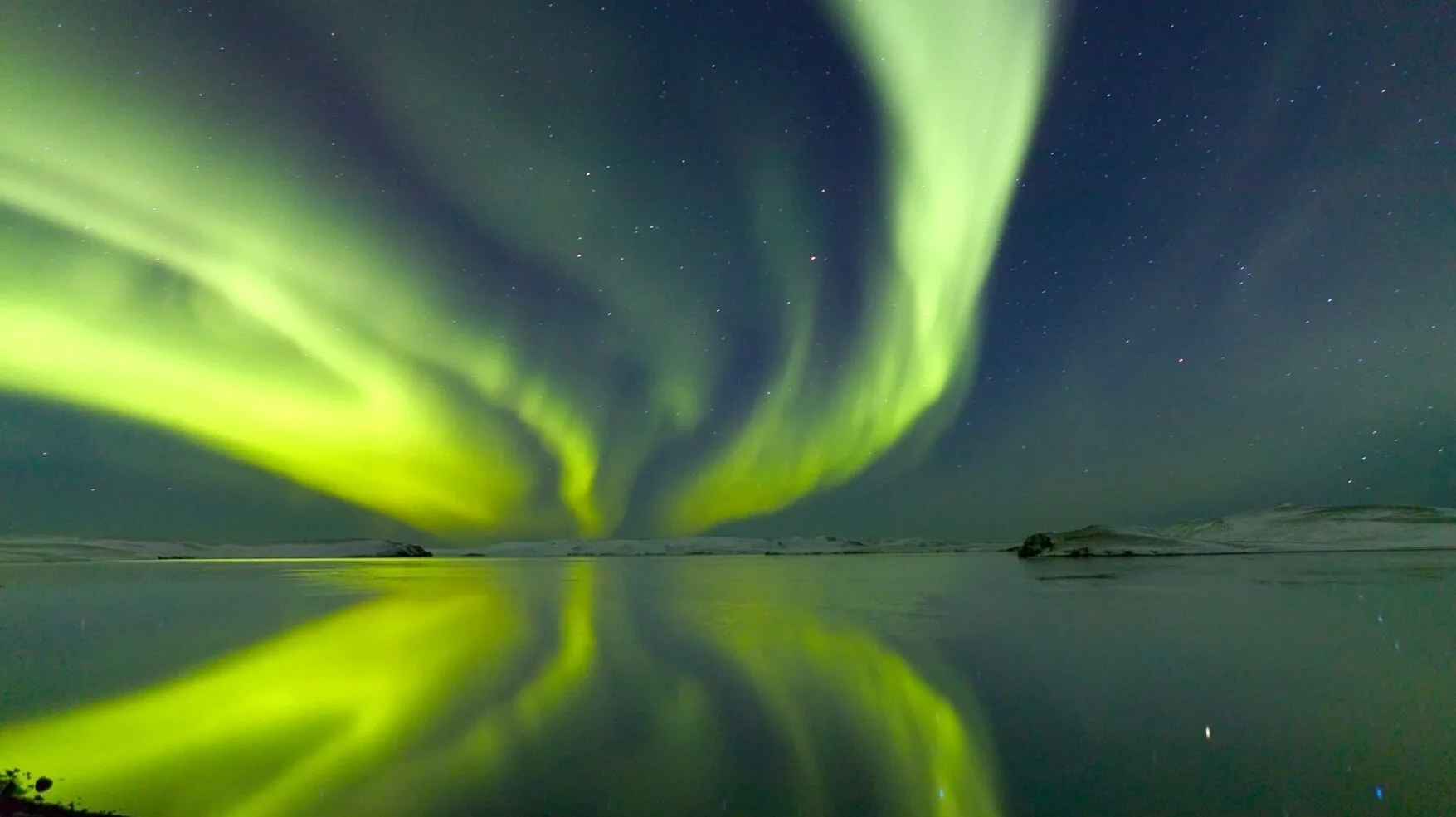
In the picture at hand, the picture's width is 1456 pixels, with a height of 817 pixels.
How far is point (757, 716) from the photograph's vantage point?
486 inches

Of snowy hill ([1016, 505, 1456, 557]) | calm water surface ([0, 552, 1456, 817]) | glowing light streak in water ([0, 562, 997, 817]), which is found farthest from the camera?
snowy hill ([1016, 505, 1456, 557])

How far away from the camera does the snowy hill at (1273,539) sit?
123 metres

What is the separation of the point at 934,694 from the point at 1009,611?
17575 mm

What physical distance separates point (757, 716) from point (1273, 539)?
222987 mm

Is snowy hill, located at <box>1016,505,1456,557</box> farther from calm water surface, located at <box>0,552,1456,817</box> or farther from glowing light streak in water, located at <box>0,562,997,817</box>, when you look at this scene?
glowing light streak in water, located at <box>0,562,997,817</box>

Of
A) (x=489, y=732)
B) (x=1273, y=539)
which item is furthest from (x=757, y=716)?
(x=1273, y=539)

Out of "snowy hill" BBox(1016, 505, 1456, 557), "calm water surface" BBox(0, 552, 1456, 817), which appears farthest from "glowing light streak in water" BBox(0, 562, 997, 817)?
"snowy hill" BBox(1016, 505, 1456, 557)

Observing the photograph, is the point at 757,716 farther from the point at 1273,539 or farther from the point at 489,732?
the point at 1273,539

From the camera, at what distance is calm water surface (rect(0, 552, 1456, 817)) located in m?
8.76

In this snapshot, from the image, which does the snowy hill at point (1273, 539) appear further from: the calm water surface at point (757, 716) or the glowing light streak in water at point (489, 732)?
the glowing light streak in water at point (489, 732)

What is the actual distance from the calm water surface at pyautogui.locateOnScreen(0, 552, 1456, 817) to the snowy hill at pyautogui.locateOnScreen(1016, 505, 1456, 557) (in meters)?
105

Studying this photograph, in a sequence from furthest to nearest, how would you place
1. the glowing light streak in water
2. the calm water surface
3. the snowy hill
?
the snowy hill < the glowing light streak in water < the calm water surface

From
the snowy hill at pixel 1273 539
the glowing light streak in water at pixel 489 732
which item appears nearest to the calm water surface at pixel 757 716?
the glowing light streak in water at pixel 489 732

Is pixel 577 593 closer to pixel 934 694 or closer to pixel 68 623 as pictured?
pixel 68 623
